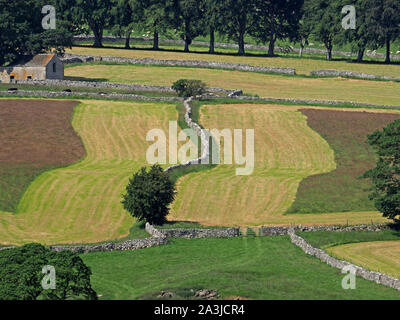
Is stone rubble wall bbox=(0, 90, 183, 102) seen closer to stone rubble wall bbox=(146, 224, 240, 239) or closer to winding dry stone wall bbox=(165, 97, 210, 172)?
winding dry stone wall bbox=(165, 97, 210, 172)

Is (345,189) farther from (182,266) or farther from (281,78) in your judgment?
(281,78)

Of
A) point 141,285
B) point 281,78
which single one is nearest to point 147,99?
point 281,78

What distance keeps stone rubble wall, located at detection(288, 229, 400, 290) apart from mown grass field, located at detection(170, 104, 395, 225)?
7998mm

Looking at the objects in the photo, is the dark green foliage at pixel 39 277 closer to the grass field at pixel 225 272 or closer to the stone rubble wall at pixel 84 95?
the grass field at pixel 225 272

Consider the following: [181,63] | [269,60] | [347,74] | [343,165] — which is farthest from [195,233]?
[269,60]

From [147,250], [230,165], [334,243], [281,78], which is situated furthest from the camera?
[281,78]

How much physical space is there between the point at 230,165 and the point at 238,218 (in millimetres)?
18036

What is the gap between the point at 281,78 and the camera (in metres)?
151

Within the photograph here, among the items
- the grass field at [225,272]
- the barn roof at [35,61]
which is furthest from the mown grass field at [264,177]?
the barn roof at [35,61]

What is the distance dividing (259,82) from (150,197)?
245 feet

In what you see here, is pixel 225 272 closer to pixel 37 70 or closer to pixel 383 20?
pixel 37 70

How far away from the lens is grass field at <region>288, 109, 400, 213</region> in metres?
83.3

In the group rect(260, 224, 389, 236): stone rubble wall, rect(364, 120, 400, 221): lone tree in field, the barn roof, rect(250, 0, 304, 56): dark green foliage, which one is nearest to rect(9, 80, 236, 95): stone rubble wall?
the barn roof

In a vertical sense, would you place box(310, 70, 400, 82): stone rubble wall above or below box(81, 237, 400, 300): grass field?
above
